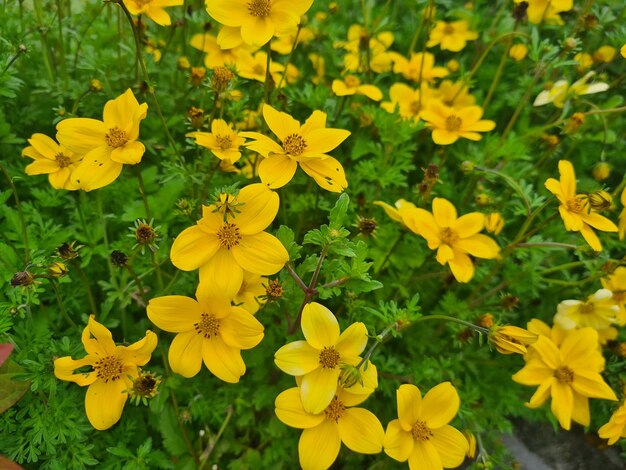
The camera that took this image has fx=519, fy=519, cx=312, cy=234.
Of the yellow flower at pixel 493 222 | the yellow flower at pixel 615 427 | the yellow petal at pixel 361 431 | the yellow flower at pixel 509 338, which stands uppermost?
the yellow flower at pixel 509 338

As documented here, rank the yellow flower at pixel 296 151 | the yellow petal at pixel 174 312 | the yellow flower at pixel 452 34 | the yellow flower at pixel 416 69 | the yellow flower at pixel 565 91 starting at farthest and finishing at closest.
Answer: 1. the yellow flower at pixel 452 34
2. the yellow flower at pixel 416 69
3. the yellow flower at pixel 565 91
4. the yellow flower at pixel 296 151
5. the yellow petal at pixel 174 312

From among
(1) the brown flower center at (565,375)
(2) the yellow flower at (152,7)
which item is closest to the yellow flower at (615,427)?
(1) the brown flower center at (565,375)

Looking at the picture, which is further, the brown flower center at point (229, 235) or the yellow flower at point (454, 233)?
the yellow flower at point (454, 233)

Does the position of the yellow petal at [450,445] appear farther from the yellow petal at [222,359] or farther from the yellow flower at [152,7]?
the yellow flower at [152,7]

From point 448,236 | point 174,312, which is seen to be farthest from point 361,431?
point 448,236

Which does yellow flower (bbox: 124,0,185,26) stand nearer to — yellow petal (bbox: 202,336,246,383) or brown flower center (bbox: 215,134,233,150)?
brown flower center (bbox: 215,134,233,150)

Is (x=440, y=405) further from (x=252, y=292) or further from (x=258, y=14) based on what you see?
(x=258, y=14)

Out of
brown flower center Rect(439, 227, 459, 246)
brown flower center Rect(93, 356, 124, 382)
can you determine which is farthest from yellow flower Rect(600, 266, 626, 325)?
brown flower center Rect(93, 356, 124, 382)
